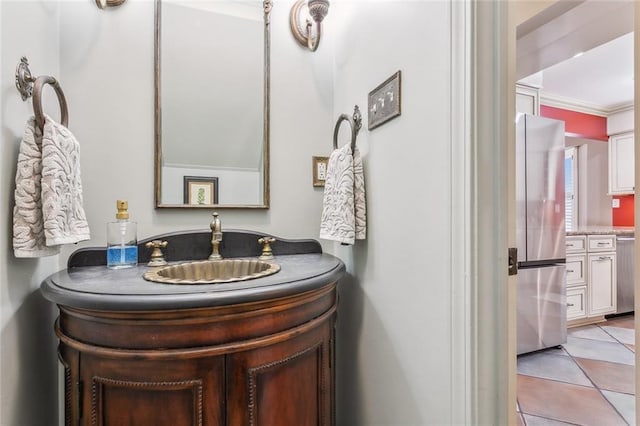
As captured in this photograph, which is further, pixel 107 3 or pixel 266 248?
pixel 266 248

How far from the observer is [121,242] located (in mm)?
1169

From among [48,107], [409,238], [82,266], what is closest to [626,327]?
[409,238]

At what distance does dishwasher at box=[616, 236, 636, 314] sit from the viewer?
338 cm

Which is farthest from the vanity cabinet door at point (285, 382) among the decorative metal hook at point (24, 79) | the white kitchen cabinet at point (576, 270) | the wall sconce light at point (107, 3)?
the white kitchen cabinet at point (576, 270)

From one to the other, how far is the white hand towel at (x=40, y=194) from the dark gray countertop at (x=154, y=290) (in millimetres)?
123

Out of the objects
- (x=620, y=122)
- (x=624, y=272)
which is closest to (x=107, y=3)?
(x=624, y=272)

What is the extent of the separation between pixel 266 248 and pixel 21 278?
798 millimetres

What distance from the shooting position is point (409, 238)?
95 cm

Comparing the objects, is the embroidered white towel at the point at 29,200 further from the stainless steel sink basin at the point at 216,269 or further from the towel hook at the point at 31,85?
the stainless steel sink basin at the point at 216,269

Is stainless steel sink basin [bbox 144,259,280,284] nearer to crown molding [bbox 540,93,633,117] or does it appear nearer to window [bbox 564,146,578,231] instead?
crown molding [bbox 540,93,633,117]

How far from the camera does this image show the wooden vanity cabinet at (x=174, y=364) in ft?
2.48

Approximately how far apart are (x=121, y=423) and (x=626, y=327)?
14.0ft

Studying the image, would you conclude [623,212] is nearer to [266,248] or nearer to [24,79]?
[266,248]

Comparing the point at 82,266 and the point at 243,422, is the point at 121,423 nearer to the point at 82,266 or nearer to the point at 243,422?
the point at 243,422
